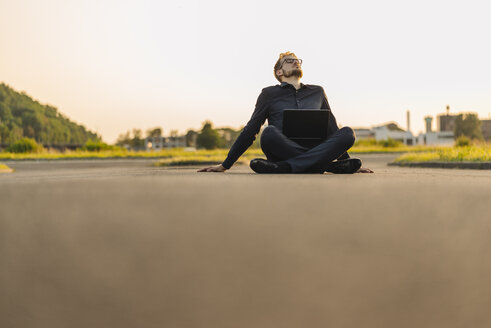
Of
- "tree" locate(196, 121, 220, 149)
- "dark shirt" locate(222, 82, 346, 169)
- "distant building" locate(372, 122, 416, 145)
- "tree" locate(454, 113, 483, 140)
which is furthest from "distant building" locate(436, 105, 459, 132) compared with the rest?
"dark shirt" locate(222, 82, 346, 169)

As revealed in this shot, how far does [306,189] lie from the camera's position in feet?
12.9

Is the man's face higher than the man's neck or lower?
higher

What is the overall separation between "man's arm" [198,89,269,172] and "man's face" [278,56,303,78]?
15.0 inches

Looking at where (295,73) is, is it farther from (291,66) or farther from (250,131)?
(250,131)

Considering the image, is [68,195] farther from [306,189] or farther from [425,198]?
[425,198]

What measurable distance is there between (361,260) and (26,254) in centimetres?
141

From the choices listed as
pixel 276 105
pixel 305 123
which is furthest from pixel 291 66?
pixel 305 123

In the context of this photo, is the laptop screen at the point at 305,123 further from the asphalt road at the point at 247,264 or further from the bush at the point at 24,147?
the bush at the point at 24,147

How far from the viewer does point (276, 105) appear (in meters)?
5.93

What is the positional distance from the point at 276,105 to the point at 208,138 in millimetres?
60947

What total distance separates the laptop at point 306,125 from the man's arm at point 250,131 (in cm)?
38

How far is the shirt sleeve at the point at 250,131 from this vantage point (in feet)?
19.2

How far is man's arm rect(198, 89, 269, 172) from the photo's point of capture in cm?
587

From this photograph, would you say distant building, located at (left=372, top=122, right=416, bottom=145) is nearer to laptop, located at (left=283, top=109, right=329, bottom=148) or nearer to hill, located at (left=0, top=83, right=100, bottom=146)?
hill, located at (left=0, top=83, right=100, bottom=146)
